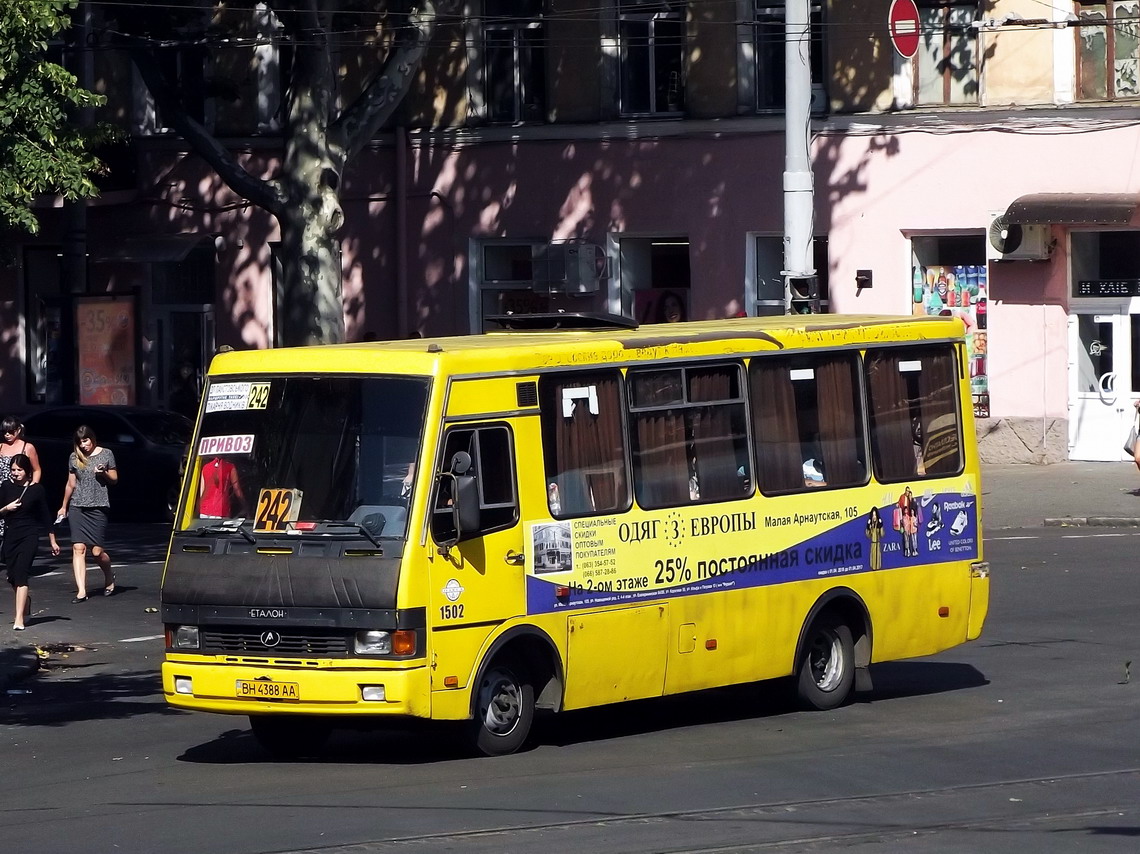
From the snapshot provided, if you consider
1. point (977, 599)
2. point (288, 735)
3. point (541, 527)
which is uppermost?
point (541, 527)

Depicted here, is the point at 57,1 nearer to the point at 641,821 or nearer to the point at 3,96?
the point at 3,96

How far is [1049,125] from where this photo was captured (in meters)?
28.1

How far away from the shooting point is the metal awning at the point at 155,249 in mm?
33562

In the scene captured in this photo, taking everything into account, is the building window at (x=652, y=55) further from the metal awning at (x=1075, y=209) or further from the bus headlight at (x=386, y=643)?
the bus headlight at (x=386, y=643)

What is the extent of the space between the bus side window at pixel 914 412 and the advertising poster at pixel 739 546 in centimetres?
18

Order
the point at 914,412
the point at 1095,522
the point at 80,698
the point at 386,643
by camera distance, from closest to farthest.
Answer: the point at 386,643, the point at 914,412, the point at 80,698, the point at 1095,522

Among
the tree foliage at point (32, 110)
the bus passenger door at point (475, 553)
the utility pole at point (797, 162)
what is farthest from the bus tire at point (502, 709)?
the utility pole at point (797, 162)

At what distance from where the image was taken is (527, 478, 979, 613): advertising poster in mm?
11148

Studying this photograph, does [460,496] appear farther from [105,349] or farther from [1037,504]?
[105,349]

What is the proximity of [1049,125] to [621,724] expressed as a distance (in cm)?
1818

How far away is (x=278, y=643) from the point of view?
1050 centimetres

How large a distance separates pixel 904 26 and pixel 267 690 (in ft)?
63.7

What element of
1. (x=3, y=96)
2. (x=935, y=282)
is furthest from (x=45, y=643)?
(x=935, y=282)

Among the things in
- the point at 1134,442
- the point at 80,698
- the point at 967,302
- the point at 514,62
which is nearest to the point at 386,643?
the point at 80,698
